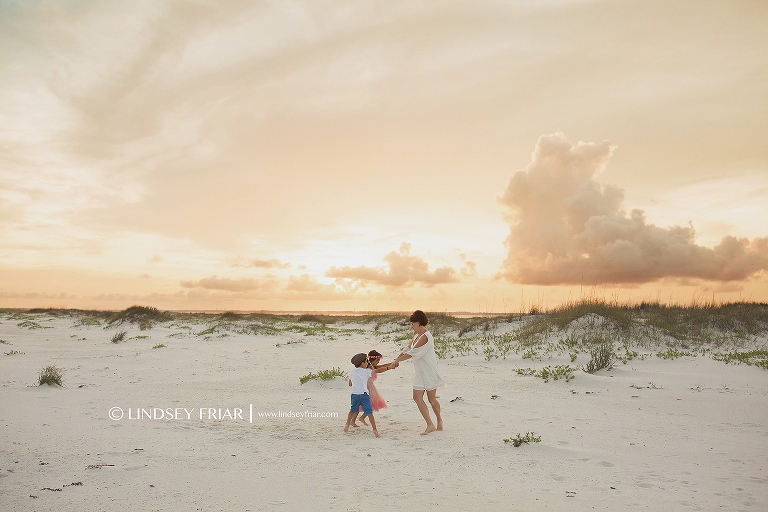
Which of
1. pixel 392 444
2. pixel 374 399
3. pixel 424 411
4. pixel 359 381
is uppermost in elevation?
pixel 359 381

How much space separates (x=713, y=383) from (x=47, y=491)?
13.5 meters

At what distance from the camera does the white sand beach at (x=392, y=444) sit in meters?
5.22

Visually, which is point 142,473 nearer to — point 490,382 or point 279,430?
point 279,430

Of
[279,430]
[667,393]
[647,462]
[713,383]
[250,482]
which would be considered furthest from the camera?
[713,383]

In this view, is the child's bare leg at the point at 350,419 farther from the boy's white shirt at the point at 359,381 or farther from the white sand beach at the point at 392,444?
the boy's white shirt at the point at 359,381

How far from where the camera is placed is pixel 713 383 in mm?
11977

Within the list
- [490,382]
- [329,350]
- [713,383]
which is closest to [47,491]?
[490,382]

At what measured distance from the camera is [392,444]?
24.2 feet

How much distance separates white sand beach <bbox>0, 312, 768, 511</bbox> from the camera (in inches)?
206

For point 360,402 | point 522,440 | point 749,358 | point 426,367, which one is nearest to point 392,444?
point 360,402

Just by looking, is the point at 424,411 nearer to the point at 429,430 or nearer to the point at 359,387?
the point at 429,430

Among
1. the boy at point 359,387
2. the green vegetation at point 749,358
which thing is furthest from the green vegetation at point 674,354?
the boy at point 359,387

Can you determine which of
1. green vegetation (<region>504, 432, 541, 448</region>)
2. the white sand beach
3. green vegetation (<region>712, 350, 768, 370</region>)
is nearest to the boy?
the white sand beach

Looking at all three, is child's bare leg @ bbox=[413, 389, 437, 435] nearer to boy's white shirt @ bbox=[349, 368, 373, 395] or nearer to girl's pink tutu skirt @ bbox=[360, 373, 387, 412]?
girl's pink tutu skirt @ bbox=[360, 373, 387, 412]
